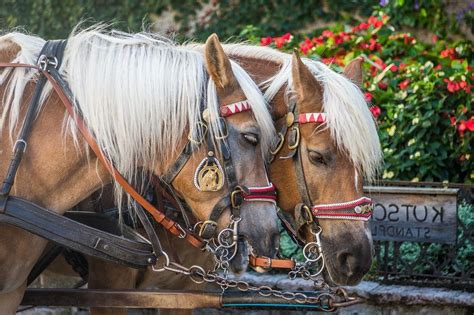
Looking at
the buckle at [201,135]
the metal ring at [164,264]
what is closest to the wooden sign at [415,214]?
the metal ring at [164,264]

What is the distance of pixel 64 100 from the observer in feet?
11.1

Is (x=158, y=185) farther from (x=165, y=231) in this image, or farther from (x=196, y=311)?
(x=196, y=311)

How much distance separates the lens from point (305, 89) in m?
3.69

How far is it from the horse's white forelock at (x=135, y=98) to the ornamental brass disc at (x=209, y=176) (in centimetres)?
12

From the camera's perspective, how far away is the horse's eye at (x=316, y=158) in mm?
3637

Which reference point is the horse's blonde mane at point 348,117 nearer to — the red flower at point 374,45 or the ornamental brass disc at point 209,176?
the ornamental brass disc at point 209,176

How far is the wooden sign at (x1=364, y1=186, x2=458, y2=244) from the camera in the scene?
5.19m

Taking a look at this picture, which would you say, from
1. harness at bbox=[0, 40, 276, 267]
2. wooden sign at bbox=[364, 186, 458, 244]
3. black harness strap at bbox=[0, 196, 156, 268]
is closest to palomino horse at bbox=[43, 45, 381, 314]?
harness at bbox=[0, 40, 276, 267]

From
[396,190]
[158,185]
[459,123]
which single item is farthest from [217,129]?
[459,123]

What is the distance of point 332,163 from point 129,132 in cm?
83

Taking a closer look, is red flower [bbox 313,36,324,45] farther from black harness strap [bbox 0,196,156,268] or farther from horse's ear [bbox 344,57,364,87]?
black harness strap [bbox 0,196,156,268]

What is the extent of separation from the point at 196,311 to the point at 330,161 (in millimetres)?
2294

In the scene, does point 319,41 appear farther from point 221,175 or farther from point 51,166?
point 51,166

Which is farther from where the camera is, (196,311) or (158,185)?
(196,311)
